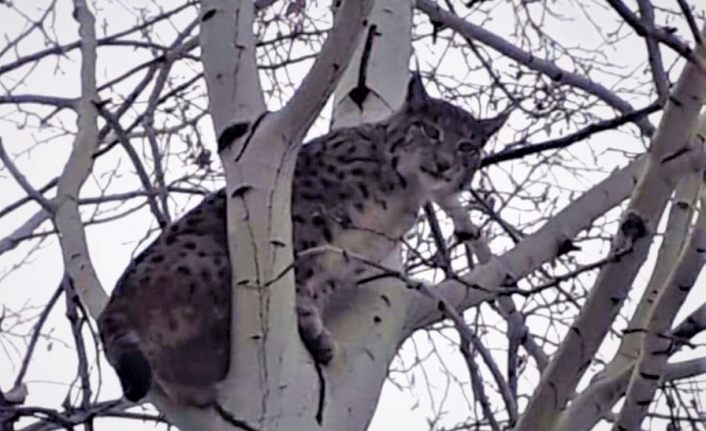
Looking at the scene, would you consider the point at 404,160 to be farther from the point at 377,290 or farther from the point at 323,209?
the point at 377,290

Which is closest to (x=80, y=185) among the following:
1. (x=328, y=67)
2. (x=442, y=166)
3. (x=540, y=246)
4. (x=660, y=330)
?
(x=328, y=67)

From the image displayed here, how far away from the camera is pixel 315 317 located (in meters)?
3.13

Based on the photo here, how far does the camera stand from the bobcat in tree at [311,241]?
3.06m

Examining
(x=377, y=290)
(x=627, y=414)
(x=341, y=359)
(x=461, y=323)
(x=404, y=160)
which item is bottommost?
(x=627, y=414)

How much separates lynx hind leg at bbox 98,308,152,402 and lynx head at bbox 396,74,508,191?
3.42ft

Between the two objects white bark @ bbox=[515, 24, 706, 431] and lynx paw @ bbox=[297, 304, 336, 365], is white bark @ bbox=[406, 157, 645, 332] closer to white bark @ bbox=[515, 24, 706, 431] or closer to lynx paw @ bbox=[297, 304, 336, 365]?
lynx paw @ bbox=[297, 304, 336, 365]

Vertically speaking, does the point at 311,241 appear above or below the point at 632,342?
above

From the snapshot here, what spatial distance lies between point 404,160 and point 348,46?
1.50 m

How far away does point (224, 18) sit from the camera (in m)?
2.73

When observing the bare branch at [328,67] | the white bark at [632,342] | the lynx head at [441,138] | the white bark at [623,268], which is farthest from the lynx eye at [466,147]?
the white bark at [623,268]

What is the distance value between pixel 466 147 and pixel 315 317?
3.38 feet

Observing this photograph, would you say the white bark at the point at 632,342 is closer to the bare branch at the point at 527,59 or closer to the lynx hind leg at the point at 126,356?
the bare branch at the point at 527,59

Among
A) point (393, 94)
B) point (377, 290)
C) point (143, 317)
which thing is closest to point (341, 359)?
point (377, 290)

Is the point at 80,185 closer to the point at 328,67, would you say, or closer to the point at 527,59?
the point at 328,67
